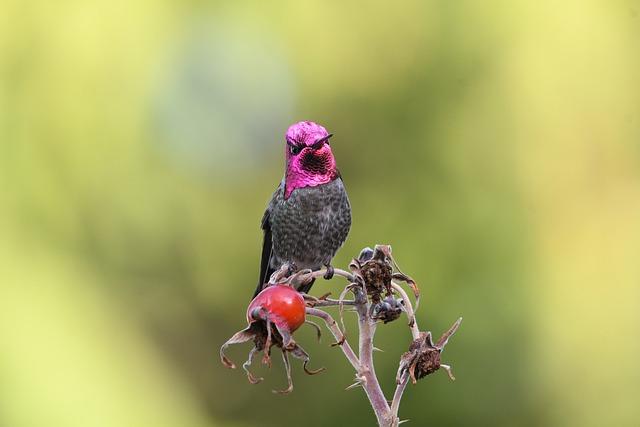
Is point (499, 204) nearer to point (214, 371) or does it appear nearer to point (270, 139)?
point (270, 139)

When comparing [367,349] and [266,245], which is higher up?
[266,245]

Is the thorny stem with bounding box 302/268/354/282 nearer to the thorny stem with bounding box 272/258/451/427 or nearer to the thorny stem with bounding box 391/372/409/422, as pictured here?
the thorny stem with bounding box 272/258/451/427

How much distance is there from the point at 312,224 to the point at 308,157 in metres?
0.32

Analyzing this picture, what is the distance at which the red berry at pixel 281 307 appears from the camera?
1.81 metres

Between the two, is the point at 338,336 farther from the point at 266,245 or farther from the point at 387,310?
the point at 266,245

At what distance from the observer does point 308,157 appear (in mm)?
2480

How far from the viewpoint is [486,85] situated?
439 centimetres

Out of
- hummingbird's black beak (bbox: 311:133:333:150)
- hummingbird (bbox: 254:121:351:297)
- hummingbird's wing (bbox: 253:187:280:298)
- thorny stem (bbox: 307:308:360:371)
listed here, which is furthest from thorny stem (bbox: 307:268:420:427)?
hummingbird's wing (bbox: 253:187:280:298)

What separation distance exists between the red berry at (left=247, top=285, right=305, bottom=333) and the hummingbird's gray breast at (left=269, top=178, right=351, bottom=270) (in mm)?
863

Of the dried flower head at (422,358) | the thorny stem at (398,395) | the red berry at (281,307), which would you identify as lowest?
the thorny stem at (398,395)

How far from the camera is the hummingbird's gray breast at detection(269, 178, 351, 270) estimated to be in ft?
8.93

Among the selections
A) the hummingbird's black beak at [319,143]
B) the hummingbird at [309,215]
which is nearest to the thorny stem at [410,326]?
the hummingbird's black beak at [319,143]

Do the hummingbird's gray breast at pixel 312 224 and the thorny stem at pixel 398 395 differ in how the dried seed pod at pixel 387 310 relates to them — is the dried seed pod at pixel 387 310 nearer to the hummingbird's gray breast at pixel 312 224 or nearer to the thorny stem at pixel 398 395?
the thorny stem at pixel 398 395

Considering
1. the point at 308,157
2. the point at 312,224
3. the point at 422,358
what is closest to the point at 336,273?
the point at 422,358
